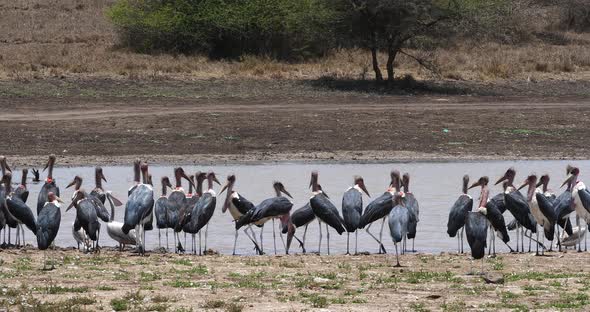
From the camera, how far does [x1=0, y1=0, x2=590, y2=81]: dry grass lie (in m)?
35.3

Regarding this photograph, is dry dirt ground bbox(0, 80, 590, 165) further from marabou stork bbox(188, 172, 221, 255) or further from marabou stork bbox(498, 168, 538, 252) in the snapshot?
marabou stork bbox(498, 168, 538, 252)

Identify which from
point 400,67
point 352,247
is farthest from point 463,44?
point 352,247

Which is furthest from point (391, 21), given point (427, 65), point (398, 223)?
point (398, 223)

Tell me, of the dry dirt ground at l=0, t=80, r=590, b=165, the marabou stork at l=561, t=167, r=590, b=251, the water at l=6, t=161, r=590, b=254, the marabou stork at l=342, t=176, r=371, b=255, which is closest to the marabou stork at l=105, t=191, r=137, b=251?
the water at l=6, t=161, r=590, b=254

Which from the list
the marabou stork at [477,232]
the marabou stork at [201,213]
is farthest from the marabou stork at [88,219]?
the marabou stork at [477,232]

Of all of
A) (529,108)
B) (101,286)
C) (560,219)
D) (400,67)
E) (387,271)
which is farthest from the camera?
(400,67)

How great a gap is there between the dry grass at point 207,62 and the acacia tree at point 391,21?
1251mm

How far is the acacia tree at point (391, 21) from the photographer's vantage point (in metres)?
35.1

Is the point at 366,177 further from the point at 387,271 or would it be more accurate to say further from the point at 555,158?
the point at 387,271

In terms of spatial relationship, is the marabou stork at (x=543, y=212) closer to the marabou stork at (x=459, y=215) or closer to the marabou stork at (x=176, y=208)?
the marabou stork at (x=459, y=215)

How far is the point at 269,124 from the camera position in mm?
28422

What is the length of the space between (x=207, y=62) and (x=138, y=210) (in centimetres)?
2397

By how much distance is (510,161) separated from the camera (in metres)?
25.7

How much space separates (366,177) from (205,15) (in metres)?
18.6
